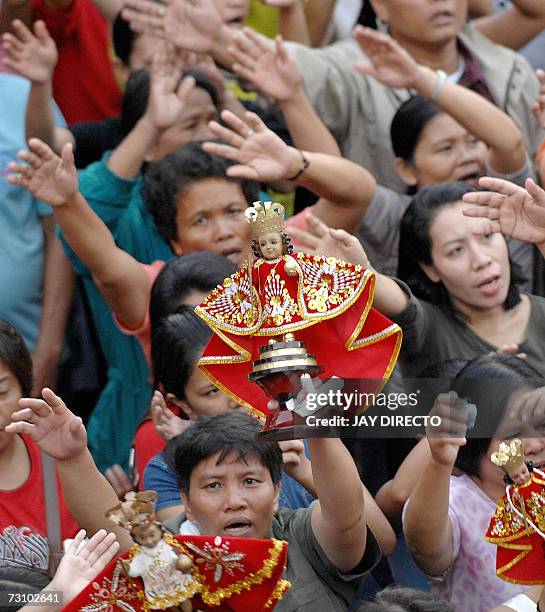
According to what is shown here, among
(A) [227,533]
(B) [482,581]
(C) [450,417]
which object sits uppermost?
(C) [450,417]

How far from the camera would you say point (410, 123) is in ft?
15.7

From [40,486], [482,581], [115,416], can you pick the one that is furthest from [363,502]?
[115,416]

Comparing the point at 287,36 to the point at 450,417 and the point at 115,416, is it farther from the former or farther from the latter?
the point at 450,417

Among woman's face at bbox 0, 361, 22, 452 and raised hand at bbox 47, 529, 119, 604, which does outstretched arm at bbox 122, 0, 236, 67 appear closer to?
woman's face at bbox 0, 361, 22, 452

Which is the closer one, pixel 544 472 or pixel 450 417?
pixel 544 472

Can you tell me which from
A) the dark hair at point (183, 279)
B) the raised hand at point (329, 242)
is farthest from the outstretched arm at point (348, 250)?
the dark hair at point (183, 279)

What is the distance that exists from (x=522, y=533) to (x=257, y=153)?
4.99 feet

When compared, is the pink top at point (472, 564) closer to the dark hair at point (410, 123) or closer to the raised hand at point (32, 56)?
the dark hair at point (410, 123)

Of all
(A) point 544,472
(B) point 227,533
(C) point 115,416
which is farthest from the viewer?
(C) point 115,416

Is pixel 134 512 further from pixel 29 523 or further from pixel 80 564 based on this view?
pixel 29 523

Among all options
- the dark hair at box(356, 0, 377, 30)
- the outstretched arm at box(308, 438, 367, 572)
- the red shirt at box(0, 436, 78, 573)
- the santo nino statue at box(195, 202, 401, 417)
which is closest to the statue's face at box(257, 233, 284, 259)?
the santo nino statue at box(195, 202, 401, 417)

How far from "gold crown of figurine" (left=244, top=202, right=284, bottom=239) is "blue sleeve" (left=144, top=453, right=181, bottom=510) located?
833 millimetres

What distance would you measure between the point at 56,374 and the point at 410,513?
62.2 inches

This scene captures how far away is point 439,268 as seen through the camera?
13.7ft
